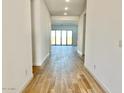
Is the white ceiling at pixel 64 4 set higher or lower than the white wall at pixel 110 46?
higher

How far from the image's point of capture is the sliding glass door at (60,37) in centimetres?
1870

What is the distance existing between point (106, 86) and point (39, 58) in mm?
3151

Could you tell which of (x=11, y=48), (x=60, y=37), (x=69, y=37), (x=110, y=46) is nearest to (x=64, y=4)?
(x=110, y=46)

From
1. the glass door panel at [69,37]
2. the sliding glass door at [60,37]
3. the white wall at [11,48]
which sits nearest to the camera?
the white wall at [11,48]

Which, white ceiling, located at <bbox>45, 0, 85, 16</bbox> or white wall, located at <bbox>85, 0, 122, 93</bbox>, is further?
white ceiling, located at <bbox>45, 0, 85, 16</bbox>

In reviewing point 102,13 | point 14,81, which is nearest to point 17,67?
point 14,81

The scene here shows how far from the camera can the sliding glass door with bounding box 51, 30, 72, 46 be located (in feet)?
61.4

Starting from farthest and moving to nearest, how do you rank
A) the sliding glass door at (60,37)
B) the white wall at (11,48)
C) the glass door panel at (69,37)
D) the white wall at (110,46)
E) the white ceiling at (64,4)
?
the glass door panel at (69,37) → the sliding glass door at (60,37) → the white ceiling at (64,4) → the white wall at (110,46) → the white wall at (11,48)

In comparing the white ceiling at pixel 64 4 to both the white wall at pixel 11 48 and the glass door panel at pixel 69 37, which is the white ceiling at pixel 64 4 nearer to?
the white wall at pixel 11 48

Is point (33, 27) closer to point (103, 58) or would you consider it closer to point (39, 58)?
point (39, 58)

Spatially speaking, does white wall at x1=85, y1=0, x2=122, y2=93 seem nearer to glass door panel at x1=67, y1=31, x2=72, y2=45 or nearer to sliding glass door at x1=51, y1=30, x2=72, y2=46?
sliding glass door at x1=51, y1=30, x2=72, y2=46

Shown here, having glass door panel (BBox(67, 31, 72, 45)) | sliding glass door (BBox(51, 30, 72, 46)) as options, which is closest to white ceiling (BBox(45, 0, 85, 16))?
sliding glass door (BBox(51, 30, 72, 46))

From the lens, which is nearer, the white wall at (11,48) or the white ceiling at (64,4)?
the white wall at (11,48)

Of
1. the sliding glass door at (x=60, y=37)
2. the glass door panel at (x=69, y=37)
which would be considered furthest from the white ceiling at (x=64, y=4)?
the glass door panel at (x=69, y=37)
